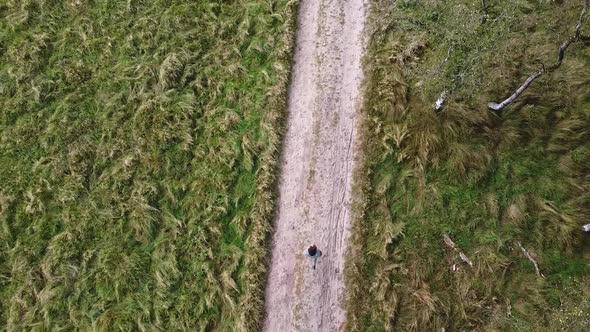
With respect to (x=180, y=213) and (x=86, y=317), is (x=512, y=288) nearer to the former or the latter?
(x=180, y=213)

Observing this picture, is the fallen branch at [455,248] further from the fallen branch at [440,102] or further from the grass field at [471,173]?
the fallen branch at [440,102]

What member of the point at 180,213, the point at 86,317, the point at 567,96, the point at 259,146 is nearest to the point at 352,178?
the point at 259,146

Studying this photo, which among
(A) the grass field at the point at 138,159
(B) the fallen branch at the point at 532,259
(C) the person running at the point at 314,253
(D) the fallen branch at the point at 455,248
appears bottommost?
(B) the fallen branch at the point at 532,259

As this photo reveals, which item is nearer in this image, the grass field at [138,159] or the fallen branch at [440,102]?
the grass field at [138,159]

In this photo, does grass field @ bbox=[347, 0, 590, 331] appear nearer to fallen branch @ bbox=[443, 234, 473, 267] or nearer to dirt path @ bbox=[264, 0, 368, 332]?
fallen branch @ bbox=[443, 234, 473, 267]

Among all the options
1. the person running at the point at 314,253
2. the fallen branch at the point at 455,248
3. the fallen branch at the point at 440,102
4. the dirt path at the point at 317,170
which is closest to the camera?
the person running at the point at 314,253

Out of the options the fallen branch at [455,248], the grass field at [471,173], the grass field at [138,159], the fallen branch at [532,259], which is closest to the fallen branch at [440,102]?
the grass field at [471,173]

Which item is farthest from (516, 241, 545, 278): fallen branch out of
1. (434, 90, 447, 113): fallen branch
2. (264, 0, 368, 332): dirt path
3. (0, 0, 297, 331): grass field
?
(0, 0, 297, 331): grass field
